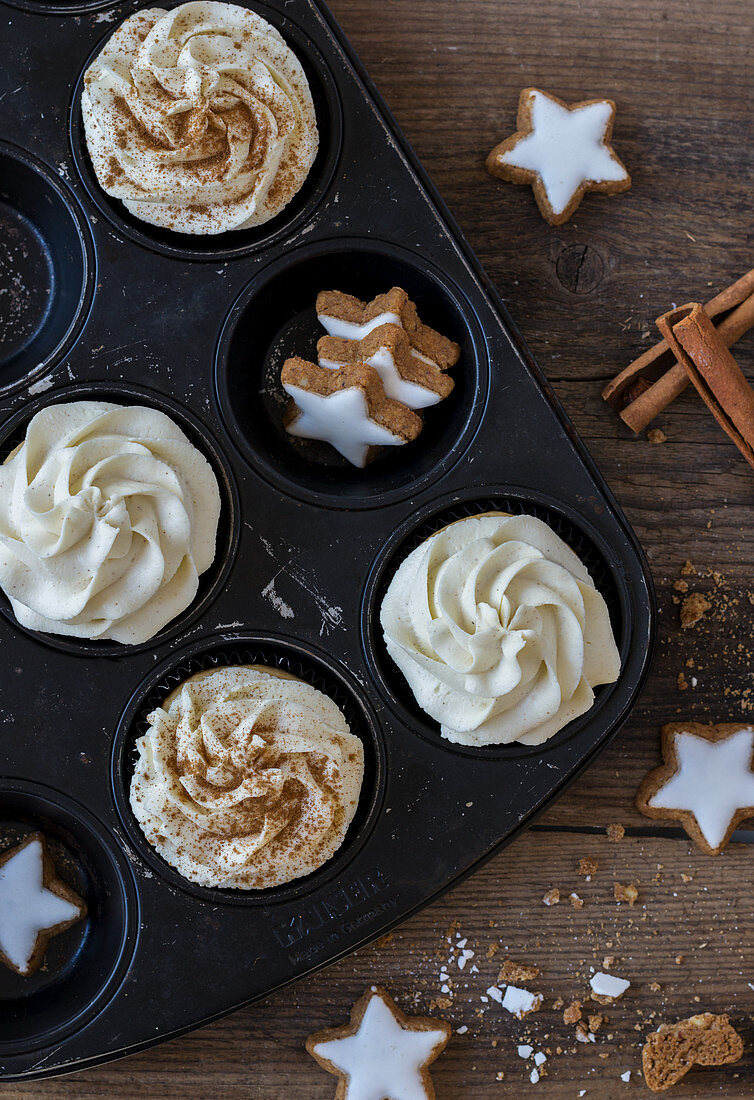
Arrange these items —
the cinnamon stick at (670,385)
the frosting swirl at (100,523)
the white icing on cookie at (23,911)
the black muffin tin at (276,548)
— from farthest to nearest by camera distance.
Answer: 1. the cinnamon stick at (670,385)
2. the white icing on cookie at (23,911)
3. the black muffin tin at (276,548)
4. the frosting swirl at (100,523)

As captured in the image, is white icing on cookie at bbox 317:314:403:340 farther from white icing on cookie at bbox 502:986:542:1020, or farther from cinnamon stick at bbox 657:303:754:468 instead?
white icing on cookie at bbox 502:986:542:1020

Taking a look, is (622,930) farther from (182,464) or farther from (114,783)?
(182,464)

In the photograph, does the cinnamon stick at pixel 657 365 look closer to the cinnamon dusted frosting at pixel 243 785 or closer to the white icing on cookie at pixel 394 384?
the white icing on cookie at pixel 394 384

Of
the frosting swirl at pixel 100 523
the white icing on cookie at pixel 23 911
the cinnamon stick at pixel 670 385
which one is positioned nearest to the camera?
the frosting swirl at pixel 100 523

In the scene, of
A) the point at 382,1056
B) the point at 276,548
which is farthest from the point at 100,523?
the point at 382,1056

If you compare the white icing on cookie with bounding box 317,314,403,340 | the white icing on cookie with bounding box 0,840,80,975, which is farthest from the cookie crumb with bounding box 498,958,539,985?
the white icing on cookie with bounding box 317,314,403,340

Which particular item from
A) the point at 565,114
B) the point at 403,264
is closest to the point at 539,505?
the point at 403,264

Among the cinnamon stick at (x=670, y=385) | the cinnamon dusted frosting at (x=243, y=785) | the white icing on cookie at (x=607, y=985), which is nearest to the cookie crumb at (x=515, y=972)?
the white icing on cookie at (x=607, y=985)
